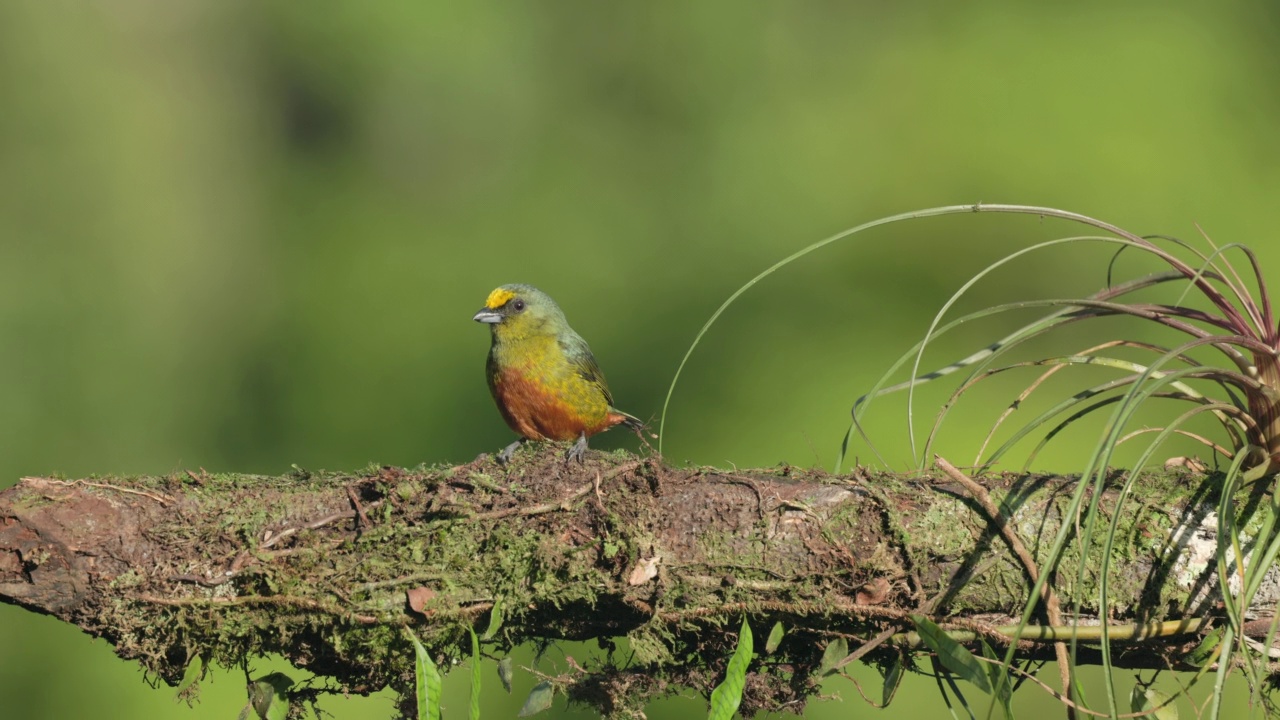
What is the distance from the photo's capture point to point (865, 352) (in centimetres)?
462

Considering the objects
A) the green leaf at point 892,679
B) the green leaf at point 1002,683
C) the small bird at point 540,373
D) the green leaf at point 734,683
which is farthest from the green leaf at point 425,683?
the small bird at point 540,373

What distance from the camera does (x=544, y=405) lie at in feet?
12.4

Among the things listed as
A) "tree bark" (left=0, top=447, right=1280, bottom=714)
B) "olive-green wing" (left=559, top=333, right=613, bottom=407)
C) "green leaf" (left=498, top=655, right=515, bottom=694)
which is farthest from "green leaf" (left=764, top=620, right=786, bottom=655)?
"olive-green wing" (left=559, top=333, right=613, bottom=407)

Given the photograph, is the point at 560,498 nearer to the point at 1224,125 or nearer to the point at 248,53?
the point at 1224,125

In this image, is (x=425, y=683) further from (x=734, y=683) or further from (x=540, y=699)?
(x=734, y=683)

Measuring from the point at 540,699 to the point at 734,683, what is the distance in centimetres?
33

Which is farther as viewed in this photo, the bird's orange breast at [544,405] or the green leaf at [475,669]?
the bird's orange breast at [544,405]

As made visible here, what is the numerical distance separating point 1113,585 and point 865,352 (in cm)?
283

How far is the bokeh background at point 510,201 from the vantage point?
4.71m

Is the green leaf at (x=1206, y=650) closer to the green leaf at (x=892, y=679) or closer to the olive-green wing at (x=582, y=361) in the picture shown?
the green leaf at (x=892, y=679)

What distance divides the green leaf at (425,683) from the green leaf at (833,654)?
0.63 meters

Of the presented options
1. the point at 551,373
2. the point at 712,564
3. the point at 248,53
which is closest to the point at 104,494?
the point at 712,564

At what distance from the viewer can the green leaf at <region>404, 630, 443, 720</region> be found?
179cm

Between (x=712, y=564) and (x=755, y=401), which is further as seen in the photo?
(x=755, y=401)
